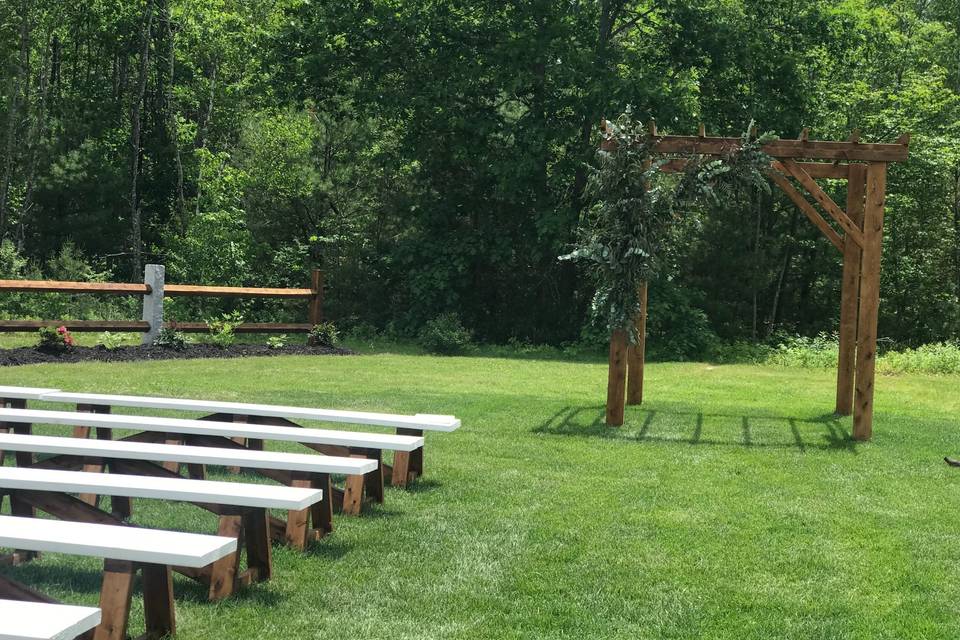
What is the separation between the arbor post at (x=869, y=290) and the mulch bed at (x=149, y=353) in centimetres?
1016

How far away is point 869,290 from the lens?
979 cm

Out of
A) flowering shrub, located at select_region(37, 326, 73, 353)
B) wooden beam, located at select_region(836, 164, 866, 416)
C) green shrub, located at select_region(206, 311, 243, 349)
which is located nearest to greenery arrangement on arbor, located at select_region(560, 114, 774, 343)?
wooden beam, located at select_region(836, 164, 866, 416)

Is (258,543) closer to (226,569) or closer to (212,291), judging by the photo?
(226,569)

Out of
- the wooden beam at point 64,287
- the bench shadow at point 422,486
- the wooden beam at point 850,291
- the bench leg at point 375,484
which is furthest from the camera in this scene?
the wooden beam at point 64,287

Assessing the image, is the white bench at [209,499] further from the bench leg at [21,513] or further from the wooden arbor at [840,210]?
the wooden arbor at [840,210]

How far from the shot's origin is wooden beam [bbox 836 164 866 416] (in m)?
11.2

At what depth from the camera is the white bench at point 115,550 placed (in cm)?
342

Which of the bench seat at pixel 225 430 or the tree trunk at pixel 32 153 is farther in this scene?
the tree trunk at pixel 32 153

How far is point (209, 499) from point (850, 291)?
8.93m

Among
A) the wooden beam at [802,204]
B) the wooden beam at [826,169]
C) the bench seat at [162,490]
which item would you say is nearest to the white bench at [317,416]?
the bench seat at [162,490]

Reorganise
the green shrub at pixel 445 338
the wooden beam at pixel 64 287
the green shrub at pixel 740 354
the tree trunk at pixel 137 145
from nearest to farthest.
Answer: the wooden beam at pixel 64 287 → the green shrub at pixel 445 338 → the green shrub at pixel 740 354 → the tree trunk at pixel 137 145

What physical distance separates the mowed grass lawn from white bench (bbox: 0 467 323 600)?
117 millimetres

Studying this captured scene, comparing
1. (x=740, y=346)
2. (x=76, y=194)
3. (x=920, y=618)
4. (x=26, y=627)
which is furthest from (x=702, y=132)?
(x=76, y=194)

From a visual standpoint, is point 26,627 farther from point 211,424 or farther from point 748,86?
point 748,86
